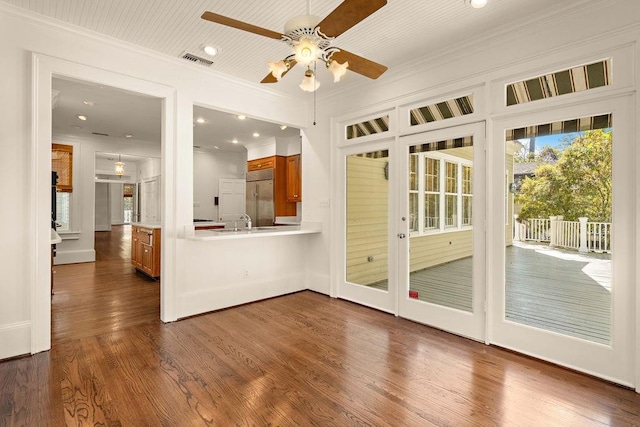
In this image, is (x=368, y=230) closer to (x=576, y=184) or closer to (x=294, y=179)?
(x=576, y=184)

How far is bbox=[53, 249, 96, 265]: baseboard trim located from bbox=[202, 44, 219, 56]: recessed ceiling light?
602 cm

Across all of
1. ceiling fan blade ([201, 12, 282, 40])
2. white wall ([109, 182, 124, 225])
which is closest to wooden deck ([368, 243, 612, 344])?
ceiling fan blade ([201, 12, 282, 40])

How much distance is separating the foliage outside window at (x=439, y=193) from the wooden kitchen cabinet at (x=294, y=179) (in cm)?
339

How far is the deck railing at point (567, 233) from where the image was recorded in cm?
257

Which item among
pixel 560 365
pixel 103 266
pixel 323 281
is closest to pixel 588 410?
pixel 560 365

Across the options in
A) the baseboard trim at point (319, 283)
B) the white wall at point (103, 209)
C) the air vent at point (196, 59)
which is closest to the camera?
the air vent at point (196, 59)

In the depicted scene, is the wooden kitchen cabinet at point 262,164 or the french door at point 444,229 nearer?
the french door at point 444,229

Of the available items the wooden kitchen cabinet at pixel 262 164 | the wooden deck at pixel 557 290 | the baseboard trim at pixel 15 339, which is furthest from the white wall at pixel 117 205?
the wooden deck at pixel 557 290

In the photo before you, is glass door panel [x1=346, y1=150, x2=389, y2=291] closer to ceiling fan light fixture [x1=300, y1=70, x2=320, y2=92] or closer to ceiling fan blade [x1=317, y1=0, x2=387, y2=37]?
ceiling fan light fixture [x1=300, y1=70, x2=320, y2=92]

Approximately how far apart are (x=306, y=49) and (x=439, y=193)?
7.25 feet

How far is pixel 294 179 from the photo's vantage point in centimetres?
691

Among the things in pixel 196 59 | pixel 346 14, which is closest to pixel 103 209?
pixel 196 59

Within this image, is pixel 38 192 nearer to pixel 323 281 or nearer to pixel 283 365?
pixel 283 365

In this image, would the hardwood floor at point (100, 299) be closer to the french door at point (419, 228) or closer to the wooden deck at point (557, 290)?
the french door at point (419, 228)
